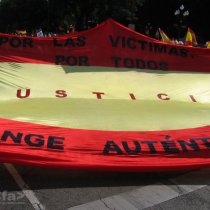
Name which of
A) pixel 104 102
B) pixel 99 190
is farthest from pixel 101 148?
pixel 104 102

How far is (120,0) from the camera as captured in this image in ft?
155

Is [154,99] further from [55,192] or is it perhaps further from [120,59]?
[55,192]

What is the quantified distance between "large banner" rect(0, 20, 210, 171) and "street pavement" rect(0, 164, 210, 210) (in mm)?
230

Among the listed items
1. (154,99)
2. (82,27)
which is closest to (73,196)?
(154,99)

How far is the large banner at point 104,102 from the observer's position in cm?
495

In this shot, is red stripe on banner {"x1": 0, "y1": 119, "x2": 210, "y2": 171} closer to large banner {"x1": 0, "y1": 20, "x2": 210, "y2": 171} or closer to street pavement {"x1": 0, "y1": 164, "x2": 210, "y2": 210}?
large banner {"x1": 0, "y1": 20, "x2": 210, "y2": 171}

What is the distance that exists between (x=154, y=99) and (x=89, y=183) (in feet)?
7.41

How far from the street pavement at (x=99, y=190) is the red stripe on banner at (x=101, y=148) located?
218mm

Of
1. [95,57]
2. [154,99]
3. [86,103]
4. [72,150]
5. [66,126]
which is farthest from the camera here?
[95,57]

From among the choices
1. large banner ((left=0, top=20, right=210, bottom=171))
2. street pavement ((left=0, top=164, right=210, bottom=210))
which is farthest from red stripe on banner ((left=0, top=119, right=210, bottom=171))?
street pavement ((left=0, top=164, right=210, bottom=210))

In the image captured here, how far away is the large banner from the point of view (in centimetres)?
495

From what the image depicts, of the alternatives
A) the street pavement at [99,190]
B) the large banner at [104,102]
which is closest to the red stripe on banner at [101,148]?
the large banner at [104,102]

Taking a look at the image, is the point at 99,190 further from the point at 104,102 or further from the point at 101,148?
the point at 104,102

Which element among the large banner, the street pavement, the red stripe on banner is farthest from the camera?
the large banner
